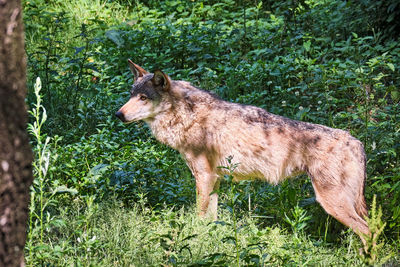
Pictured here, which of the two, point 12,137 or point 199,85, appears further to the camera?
point 199,85

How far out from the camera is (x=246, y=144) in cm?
562

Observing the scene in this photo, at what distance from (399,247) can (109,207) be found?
10.3 ft

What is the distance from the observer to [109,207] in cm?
542

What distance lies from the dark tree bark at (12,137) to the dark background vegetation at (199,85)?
0.72 meters

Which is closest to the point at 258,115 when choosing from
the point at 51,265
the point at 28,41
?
the point at 51,265

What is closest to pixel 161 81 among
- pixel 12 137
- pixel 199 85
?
pixel 199 85

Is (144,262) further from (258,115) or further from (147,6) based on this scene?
(147,6)

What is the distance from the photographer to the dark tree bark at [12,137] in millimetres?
2412

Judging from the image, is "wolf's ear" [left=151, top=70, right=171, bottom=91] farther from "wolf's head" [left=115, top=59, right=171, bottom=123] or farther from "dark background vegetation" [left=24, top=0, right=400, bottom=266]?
"dark background vegetation" [left=24, top=0, right=400, bottom=266]

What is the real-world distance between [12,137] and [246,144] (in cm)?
352

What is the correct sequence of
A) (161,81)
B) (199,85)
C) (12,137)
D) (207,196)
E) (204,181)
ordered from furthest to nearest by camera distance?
(199,85) < (161,81) < (204,181) < (207,196) < (12,137)

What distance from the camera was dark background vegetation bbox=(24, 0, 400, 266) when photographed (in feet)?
16.9

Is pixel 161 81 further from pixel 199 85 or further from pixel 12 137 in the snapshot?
pixel 12 137

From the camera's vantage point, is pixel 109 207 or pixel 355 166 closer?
pixel 355 166
